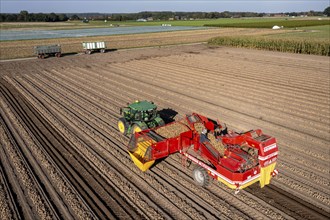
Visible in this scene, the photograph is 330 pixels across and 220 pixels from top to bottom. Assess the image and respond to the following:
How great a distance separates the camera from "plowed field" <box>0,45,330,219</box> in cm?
851

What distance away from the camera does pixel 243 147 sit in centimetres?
947

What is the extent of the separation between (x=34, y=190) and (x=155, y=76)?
1752 centimetres

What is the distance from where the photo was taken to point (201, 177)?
9.25 metres

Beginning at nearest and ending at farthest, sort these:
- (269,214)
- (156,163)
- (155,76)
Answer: (269,214) → (156,163) → (155,76)

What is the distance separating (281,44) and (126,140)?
36754mm

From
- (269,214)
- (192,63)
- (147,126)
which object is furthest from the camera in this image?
(192,63)

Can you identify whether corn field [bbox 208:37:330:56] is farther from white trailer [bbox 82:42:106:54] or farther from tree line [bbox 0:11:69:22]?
tree line [bbox 0:11:69:22]

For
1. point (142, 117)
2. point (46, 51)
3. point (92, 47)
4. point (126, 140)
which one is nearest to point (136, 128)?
point (142, 117)

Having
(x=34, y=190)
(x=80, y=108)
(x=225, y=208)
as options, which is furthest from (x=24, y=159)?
(x=225, y=208)

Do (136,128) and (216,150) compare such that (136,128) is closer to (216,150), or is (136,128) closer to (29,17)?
(216,150)

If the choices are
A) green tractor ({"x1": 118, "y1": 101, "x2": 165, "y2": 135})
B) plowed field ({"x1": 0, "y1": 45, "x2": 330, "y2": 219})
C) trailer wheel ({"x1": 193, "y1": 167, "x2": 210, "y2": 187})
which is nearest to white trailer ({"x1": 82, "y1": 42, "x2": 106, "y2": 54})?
plowed field ({"x1": 0, "y1": 45, "x2": 330, "y2": 219})

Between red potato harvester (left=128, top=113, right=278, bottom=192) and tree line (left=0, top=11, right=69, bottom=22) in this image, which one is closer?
red potato harvester (left=128, top=113, right=278, bottom=192)

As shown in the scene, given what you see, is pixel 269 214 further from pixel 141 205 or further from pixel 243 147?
pixel 141 205

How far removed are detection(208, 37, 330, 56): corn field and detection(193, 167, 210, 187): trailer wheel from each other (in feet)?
118
